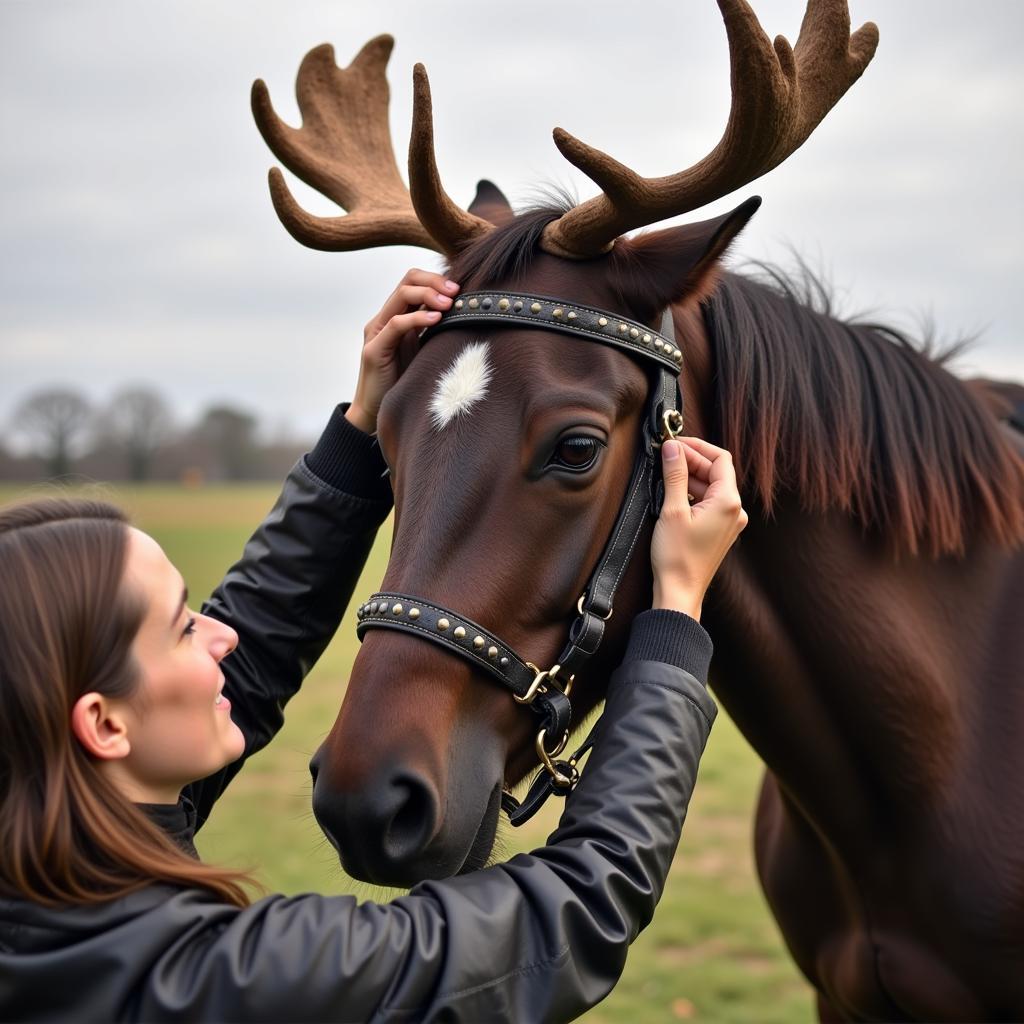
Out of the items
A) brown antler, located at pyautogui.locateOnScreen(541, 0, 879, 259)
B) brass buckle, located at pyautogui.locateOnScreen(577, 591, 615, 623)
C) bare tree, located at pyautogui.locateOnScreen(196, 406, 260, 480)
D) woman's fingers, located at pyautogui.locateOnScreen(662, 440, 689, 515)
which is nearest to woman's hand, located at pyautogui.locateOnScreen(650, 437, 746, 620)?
woman's fingers, located at pyautogui.locateOnScreen(662, 440, 689, 515)

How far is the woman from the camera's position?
1632mm

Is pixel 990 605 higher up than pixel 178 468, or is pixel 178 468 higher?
pixel 990 605

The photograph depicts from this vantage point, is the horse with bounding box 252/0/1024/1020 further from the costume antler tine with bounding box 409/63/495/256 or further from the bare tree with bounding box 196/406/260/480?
the bare tree with bounding box 196/406/260/480

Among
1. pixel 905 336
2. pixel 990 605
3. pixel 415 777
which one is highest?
pixel 905 336

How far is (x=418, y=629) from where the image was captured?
206 cm

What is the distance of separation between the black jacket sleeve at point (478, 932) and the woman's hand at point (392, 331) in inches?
41.1

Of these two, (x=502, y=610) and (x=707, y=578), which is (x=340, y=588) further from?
(x=707, y=578)

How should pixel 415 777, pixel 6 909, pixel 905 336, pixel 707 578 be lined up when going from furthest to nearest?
pixel 905 336 < pixel 707 578 < pixel 415 777 < pixel 6 909

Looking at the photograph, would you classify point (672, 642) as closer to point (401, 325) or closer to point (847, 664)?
point (847, 664)

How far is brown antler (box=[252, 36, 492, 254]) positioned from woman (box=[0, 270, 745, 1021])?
4.12 feet

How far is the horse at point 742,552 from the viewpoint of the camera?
2.10 meters

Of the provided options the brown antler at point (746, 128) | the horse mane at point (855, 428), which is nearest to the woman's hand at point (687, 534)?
the horse mane at point (855, 428)

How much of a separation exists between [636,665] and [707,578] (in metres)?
0.29

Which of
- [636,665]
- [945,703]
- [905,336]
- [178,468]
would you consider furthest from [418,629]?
[178,468]
